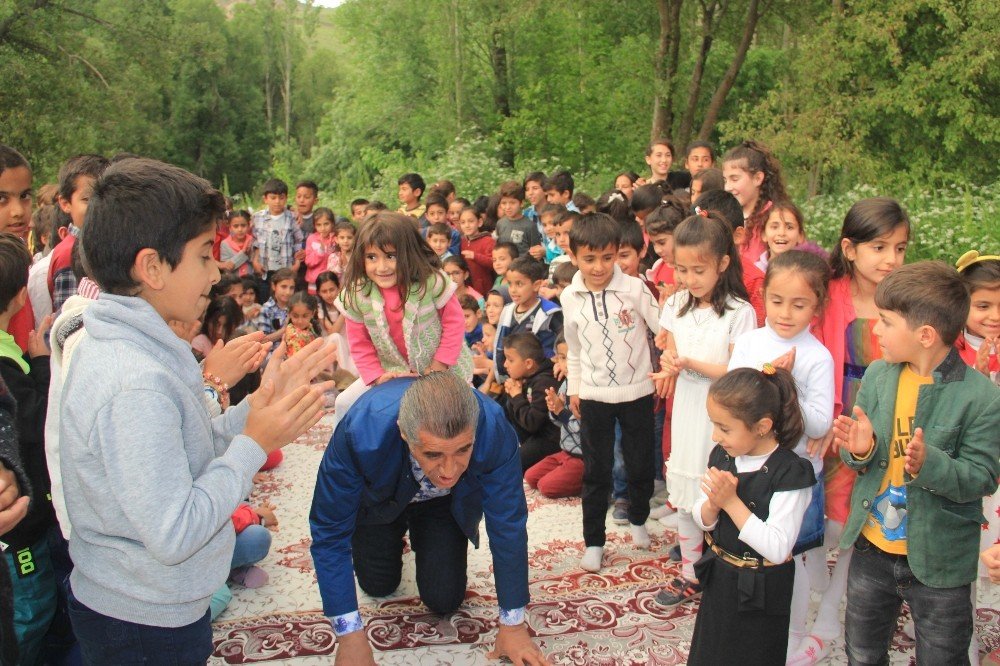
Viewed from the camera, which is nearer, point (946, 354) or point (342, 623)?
point (946, 354)

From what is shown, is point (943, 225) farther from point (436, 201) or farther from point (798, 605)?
point (798, 605)

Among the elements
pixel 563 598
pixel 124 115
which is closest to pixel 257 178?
pixel 124 115

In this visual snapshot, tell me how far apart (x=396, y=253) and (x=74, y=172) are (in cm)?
147

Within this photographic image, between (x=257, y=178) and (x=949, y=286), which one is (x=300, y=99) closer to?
(x=257, y=178)

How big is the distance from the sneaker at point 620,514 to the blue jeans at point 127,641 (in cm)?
232

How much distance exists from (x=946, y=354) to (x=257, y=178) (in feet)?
99.5

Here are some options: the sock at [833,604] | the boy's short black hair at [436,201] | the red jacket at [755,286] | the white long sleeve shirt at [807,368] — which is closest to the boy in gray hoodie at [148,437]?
the white long sleeve shirt at [807,368]

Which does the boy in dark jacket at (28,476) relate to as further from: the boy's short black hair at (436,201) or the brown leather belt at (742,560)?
the boy's short black hair at (436,201)

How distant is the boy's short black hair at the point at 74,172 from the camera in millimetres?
3578

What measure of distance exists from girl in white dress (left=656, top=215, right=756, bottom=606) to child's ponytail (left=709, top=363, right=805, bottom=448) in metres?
0.60

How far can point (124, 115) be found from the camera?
14383 millimetres

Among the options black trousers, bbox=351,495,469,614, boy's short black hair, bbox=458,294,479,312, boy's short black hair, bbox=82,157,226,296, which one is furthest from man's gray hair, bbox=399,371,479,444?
boy's short black hair, bbox=458,294,479,312

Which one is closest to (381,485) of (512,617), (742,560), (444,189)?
(512,617)

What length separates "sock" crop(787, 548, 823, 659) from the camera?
2594 millimetres
